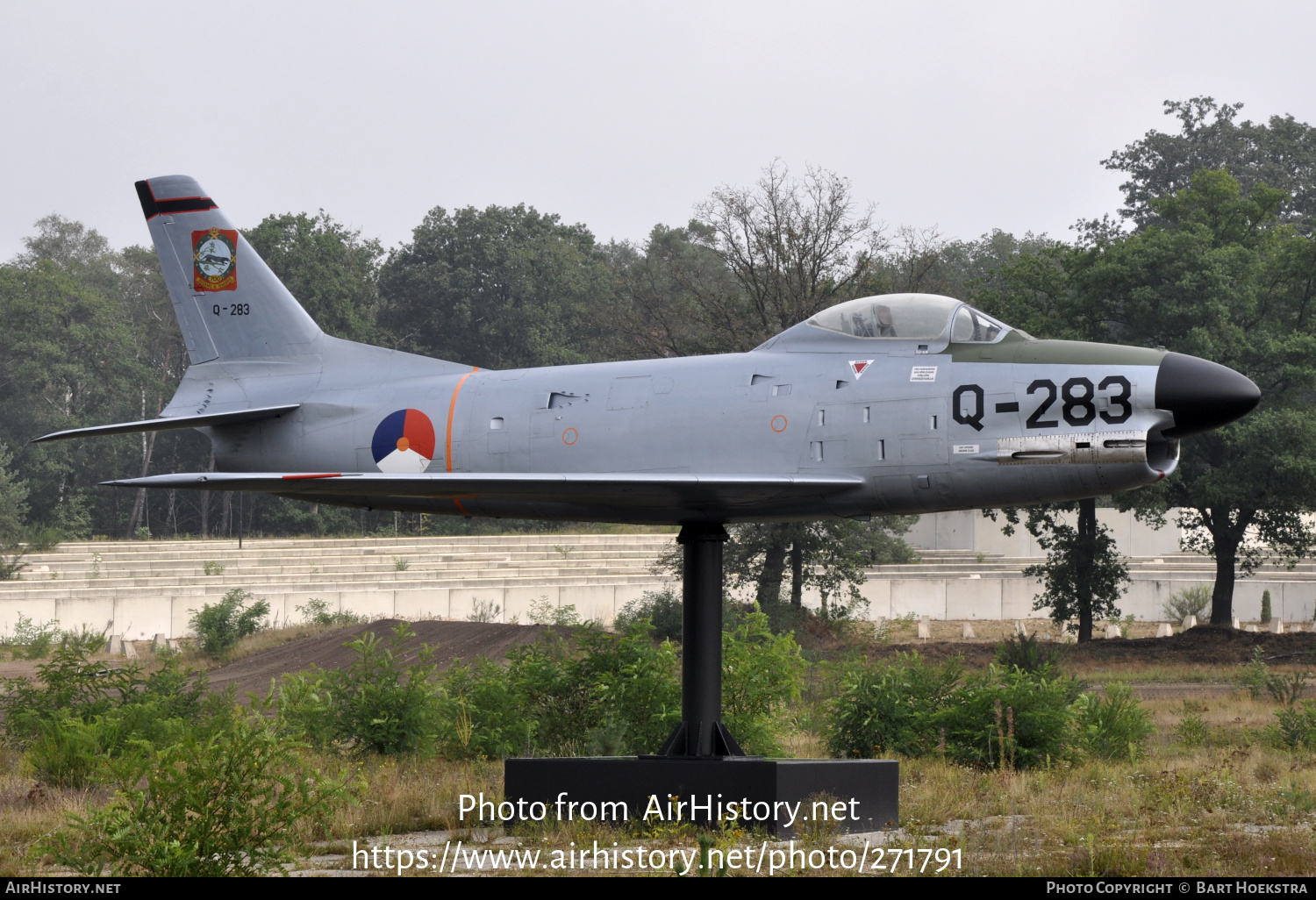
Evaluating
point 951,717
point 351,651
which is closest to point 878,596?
point 351,651

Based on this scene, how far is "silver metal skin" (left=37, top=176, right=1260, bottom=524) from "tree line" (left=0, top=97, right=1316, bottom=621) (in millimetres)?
20627

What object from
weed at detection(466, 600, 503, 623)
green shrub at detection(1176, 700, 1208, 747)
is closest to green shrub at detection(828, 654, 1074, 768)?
green shrub at detection(1176, 700, 1208, 747)

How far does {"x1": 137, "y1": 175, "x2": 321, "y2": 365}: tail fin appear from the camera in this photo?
485 inches

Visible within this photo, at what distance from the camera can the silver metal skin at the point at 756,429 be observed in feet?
29.4

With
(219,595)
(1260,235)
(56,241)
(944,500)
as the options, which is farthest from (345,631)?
(56,241)

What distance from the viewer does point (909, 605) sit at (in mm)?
44125

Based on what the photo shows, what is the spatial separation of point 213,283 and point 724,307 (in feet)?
68.5

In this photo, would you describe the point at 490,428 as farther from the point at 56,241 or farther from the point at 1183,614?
the point at 56,241

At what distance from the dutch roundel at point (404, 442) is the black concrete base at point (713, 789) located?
272 cm

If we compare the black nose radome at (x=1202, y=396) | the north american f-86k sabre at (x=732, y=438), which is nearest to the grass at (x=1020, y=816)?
the north american f-86k sabre at (x=732, y=438)

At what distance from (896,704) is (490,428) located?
6.89 m

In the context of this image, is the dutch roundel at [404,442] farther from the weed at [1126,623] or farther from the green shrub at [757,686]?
the weed at [1126,623]

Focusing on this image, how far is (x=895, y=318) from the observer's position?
32.2 feet

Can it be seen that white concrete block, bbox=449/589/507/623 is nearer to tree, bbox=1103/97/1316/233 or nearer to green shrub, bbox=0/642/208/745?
green shrub, bbox=0/642/208/745
